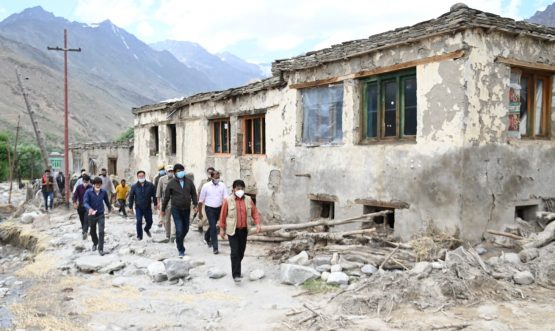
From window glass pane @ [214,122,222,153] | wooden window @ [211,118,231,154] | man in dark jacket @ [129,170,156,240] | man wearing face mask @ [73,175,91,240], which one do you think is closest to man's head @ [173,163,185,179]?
man in dark jacket @ [129,170,156,240]

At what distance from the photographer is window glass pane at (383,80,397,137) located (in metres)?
9.47

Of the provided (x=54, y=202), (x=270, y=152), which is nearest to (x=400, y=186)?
(x=270, y=152)

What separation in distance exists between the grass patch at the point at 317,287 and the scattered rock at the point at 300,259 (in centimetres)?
70

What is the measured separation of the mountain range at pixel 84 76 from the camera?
68375 millimetres

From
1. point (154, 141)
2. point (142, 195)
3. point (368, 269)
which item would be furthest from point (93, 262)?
point (154, 141)

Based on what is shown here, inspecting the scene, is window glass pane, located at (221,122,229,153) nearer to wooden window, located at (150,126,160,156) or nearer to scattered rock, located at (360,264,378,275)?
wooden window, located at (150,126,160,156)

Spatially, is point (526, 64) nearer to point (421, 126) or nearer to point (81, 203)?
point (421, 126)

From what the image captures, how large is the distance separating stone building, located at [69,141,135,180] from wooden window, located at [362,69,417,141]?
534 inches

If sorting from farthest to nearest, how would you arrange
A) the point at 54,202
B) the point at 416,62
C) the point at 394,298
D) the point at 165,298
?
the point at 54,202 → the point at 416,62 → the point at 165,298 → the point at 394,298

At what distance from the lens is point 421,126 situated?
873cm

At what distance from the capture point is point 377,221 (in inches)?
390

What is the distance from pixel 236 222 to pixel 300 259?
1442mm

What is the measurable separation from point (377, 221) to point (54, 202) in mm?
15131

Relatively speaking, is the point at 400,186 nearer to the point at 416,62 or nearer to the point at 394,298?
the point at 416,62
